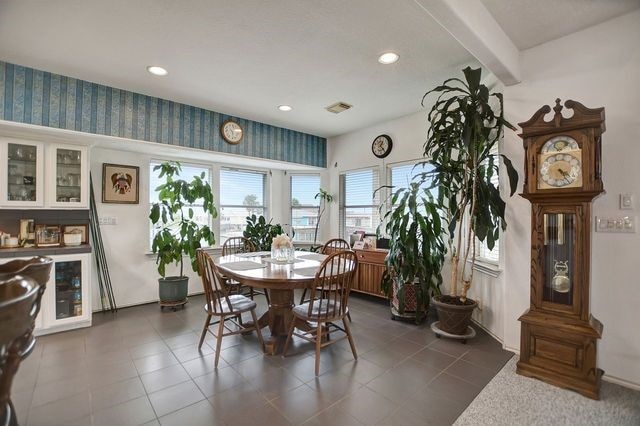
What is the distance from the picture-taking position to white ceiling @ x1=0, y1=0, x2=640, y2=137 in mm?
2027

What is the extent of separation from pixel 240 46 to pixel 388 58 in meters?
1.29

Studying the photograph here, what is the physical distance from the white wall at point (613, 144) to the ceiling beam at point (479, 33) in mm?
334

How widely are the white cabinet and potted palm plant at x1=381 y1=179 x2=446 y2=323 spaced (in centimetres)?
355

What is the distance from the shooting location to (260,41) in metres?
2.40

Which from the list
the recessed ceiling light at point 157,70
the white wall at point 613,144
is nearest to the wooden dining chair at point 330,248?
the white wall at point 613,144

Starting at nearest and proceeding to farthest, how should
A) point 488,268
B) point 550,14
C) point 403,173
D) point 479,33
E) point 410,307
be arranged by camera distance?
point 479,33, point 550,14, point 488,268, point 410,307, point 403,173

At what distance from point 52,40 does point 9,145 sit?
1.32 metres

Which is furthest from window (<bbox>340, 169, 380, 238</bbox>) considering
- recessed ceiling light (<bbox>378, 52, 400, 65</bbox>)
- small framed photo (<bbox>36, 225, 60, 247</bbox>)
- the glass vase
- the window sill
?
small framed photo (<bbox>36, 225, 60, 247</bbox>)

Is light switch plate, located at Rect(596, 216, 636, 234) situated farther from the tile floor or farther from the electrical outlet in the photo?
the electrical outlet

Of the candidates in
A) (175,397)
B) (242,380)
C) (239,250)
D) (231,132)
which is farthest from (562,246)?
(231,132)

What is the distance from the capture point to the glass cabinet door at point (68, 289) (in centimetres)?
315

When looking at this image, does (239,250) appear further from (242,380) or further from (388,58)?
(388,58)

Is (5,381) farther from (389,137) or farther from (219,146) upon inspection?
(389,137)

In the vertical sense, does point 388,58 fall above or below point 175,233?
above
